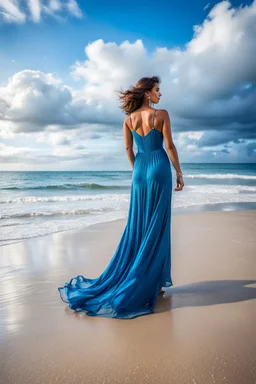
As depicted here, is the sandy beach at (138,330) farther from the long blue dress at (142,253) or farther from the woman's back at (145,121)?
the woman's back at (145,121)

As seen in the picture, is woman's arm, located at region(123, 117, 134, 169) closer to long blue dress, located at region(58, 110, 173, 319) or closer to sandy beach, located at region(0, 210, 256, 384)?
long blue dress, located at region(58, 110, 173, 319)

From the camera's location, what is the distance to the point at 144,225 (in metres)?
3.21

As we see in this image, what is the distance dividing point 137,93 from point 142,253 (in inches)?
65.7

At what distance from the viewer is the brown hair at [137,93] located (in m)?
3.19

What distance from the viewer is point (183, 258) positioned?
4.68m

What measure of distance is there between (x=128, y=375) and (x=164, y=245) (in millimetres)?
1366

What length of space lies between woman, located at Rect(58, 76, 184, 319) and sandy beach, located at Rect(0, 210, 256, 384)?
19 cm

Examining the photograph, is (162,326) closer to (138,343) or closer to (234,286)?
(138,343)

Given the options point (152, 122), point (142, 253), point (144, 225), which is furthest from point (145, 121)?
point (142, 253)

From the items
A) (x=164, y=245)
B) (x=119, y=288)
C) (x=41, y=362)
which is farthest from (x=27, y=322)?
(x=164, y=245)

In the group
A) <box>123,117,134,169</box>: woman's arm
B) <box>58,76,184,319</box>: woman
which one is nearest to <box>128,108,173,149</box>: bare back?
<box>58,76,184,319</box>: woman

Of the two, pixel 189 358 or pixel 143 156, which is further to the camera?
pixel 143 156

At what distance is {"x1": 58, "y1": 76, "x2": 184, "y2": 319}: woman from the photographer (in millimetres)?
3018

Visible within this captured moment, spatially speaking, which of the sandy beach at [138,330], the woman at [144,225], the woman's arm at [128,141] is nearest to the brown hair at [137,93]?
the woman at [144,225]
